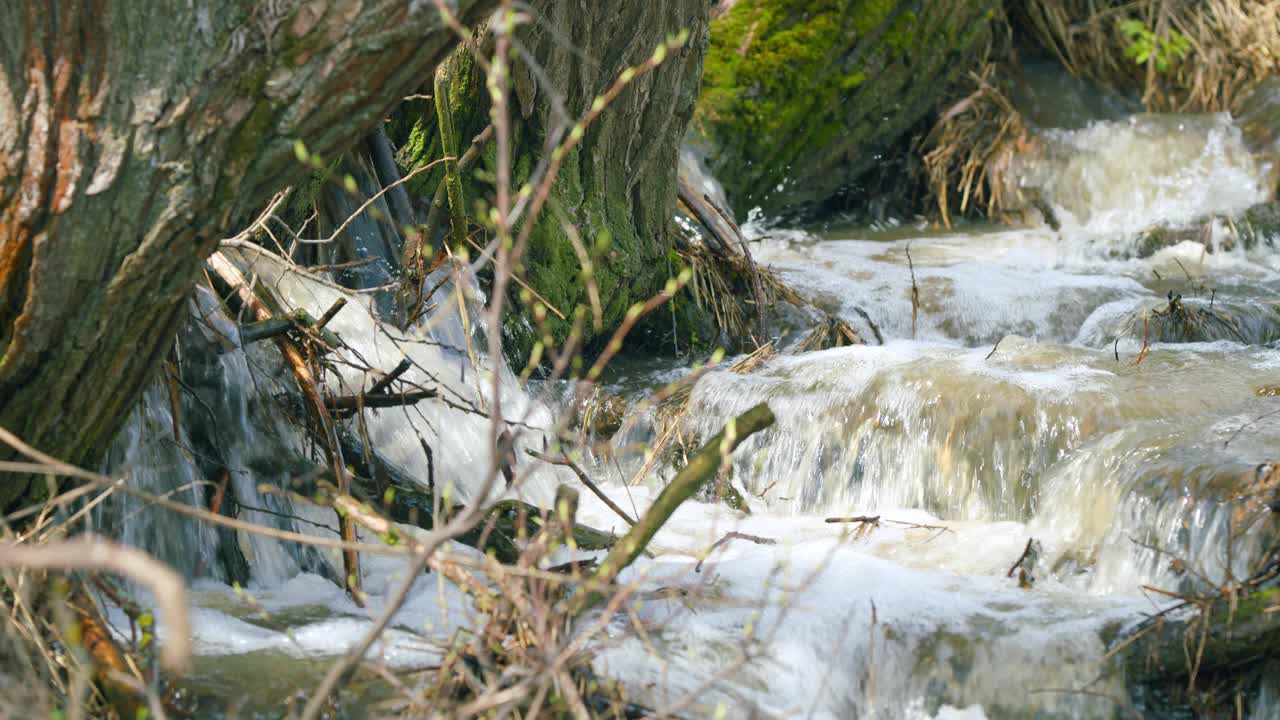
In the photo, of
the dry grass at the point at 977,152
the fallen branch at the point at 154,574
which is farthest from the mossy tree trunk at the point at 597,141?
the dry grass at the point at 977,152

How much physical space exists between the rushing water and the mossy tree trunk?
0.45 meters

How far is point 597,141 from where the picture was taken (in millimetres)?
4996

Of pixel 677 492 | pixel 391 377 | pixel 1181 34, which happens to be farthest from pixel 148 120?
pixel 1181 34

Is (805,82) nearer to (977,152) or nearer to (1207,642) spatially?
(977,152)

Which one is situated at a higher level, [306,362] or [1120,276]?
[306,362]

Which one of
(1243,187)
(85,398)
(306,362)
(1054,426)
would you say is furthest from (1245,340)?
(85,398)

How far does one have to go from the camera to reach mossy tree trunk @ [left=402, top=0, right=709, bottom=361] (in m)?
4.57

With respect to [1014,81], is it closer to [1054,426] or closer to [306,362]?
[1054,426]

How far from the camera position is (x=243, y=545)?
11.0 feet

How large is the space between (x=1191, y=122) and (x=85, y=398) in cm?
801

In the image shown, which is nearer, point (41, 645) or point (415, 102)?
point (41, 645)

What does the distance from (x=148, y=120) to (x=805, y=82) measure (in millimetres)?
5957

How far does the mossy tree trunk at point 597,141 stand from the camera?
15.0ft

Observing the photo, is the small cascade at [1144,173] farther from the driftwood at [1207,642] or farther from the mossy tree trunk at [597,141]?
the driftwood at [1207,642]
